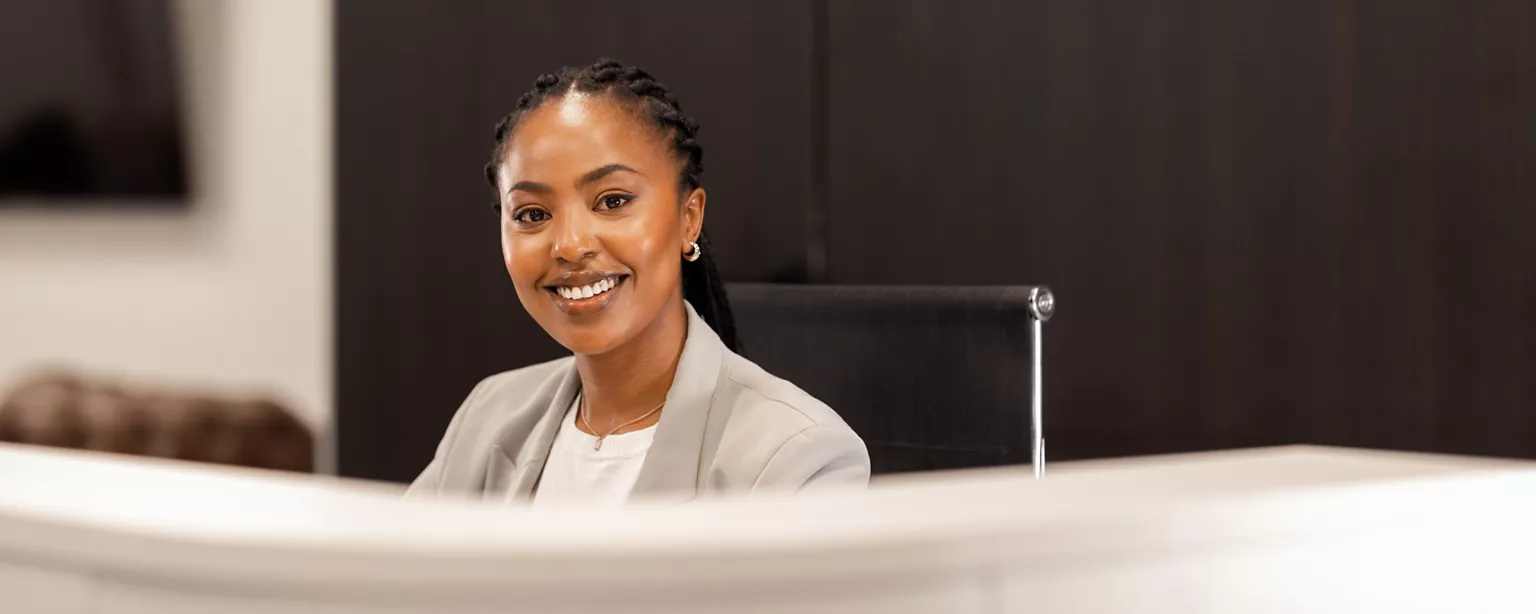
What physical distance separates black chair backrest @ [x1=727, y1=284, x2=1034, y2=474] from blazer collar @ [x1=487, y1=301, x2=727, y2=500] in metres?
0.24

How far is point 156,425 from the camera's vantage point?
272cm

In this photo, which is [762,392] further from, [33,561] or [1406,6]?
[1406,6]

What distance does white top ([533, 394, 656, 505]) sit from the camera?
104cm

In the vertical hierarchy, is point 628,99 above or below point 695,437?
above

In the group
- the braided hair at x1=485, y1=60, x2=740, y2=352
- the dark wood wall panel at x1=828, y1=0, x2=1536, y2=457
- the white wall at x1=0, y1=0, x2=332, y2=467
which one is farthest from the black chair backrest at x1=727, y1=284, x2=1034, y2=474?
the white wall at x1=0, y1=0, x2=332, y2=467

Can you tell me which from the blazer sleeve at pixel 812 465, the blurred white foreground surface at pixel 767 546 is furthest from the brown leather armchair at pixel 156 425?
the blurred white foreground surface at pixel 767 546

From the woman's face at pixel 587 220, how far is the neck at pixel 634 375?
14 millimetres

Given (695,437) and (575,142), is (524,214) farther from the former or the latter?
(695,437)

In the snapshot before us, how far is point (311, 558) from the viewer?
398 mm

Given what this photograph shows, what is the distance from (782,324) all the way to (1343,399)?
73 centimetres

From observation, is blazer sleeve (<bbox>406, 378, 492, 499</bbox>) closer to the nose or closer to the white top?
the white top

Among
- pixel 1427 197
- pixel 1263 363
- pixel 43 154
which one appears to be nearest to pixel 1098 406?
pixel 1263 363

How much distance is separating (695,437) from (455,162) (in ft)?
5.55

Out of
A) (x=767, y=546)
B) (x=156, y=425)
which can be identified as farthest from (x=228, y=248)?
(x=767, y=546)
